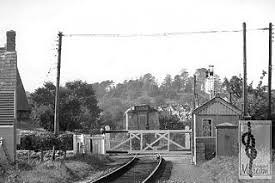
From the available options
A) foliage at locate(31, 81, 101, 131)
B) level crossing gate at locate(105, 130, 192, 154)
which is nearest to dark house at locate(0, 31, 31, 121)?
level crossing gate at locate(105, 130, 192, 154)

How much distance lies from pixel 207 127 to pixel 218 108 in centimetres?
128

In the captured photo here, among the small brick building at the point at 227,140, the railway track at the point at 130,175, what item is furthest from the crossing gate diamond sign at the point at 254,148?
the small brick building at the point at 227,140

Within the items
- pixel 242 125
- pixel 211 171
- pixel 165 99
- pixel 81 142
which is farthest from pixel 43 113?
pixel 165 99

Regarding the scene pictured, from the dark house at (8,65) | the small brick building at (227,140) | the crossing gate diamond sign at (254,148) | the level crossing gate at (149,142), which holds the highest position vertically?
the dark house at (8,65)

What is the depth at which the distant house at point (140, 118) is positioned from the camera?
58.0 metres

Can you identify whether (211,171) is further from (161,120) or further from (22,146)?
(161,120)

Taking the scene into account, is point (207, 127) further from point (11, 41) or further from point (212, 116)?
point (11, 41)

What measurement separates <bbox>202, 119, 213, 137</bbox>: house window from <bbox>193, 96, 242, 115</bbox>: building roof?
471mm

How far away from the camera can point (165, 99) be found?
156875 mm

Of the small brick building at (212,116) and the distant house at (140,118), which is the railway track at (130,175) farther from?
the distant house at (140,118)

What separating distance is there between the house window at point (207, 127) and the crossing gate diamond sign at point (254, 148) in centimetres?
1857

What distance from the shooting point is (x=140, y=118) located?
5856 cm

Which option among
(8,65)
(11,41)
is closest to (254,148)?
(8,65)

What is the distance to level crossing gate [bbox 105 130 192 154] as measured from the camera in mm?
36062
